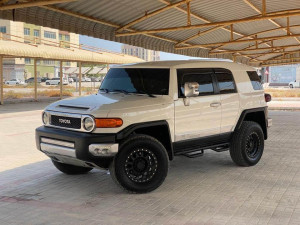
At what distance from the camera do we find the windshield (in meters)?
6.73

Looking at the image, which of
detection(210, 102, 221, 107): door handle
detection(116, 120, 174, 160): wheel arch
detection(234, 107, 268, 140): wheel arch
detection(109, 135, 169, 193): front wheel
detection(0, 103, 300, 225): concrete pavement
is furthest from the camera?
detection(234, 107, 268, 140): wheel arch

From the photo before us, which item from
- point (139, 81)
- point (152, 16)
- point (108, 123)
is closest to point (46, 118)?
point (108, 123)

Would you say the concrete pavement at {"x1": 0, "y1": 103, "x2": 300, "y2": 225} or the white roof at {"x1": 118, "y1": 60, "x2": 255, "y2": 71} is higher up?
the white roof at {"x1": 118, "y1": 60, "x2": 255, "y2": 71}

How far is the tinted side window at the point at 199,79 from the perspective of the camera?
6.81 metres

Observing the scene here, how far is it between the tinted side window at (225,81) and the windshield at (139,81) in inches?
48.7

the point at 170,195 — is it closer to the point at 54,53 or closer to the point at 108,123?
the point at 108,123

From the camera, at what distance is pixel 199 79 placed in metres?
7.15

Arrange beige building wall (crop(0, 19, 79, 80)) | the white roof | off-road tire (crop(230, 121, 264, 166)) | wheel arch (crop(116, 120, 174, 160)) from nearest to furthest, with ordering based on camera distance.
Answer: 1. wheel arch (crop(116, 120, 174, 160))
2. the white roof
3. off-road tire (crop(230, 121, 264, 166))
4. beige building wall (crop(0, 19, 79, 80))

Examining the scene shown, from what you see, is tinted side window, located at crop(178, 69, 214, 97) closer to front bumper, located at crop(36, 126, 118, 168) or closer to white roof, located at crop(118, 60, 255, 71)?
white roof, located at crop(118, 60, 255, 71)

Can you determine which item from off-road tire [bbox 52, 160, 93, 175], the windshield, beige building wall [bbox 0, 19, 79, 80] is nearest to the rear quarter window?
the windshield

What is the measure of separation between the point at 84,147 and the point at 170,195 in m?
1.54

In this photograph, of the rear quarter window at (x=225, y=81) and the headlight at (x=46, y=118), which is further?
the rear quarter window at (x=225, y=81)

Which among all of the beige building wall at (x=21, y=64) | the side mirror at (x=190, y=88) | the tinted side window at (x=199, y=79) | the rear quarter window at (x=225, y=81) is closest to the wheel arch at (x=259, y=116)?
the rear quarter window at (x=225, y=81)

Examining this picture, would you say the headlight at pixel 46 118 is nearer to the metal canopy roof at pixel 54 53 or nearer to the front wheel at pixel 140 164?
the front wheel at pixel 140 164
